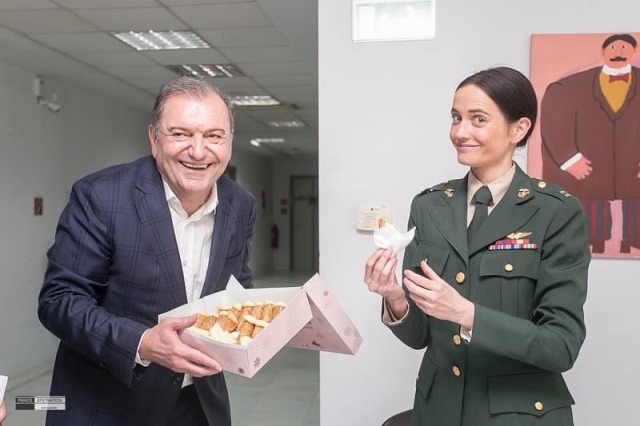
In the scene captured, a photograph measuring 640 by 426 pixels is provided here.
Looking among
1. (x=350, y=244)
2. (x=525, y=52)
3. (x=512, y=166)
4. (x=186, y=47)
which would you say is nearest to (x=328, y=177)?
(x=350, y=244)

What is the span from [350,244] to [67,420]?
1.28 meters

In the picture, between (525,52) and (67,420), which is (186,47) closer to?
(525,52)

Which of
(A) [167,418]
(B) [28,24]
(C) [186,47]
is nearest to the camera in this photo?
(A) [167,418]

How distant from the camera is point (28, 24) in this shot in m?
3.96

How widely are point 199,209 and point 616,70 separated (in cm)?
172

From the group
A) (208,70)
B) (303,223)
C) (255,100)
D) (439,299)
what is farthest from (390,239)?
(303,223)

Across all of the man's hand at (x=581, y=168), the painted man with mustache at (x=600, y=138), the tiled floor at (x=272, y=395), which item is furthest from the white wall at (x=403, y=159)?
the tiled floor at (x=272, y=395)

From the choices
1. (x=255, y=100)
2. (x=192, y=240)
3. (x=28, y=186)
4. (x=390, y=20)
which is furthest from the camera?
(x=255, y=100)

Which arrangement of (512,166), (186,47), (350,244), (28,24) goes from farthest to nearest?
(186,47)
(28,24)
(350,244)
(512,166)

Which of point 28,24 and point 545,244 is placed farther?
point 28,24

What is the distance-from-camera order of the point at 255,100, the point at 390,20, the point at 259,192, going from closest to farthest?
the point at 390,20
the point at 255,100
the point at 259,192

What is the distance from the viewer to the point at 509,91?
1.26 metres

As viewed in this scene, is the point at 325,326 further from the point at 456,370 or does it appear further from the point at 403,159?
the point at 403,159

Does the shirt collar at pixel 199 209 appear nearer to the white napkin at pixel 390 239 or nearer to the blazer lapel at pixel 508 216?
the white napkin at pixel 390 239
